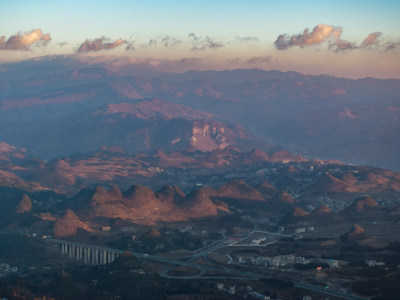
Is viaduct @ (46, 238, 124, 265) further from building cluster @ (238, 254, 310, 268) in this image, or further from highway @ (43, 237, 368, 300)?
building cluster @ (238, 254, 310, 268)

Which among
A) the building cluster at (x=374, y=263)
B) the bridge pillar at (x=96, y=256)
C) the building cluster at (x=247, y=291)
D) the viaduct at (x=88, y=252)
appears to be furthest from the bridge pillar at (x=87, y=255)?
the building cluster at (x=374, y=263)

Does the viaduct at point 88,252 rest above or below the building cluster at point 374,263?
below

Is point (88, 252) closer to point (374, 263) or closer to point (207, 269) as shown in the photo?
point (207, 269)

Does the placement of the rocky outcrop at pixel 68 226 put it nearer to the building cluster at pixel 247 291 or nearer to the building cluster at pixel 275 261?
the building cluster at pixel 275 261

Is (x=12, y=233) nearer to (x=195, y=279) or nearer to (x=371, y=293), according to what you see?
(x=195, y=279)

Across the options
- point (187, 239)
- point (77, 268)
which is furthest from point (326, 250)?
point (77, 268)

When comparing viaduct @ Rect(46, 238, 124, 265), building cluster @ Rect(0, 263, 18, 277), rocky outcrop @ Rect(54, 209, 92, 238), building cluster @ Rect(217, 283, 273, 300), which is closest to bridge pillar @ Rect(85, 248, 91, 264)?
viaduct @ Rect(46, 238, 124, 265)

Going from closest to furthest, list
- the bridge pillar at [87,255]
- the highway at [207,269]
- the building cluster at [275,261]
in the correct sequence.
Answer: the highway at [207,269] → the building cluster at [275,261] → the bridge pillar at [87,255]

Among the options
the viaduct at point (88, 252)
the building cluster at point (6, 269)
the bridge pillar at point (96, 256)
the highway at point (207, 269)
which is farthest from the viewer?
the viaduct at point (88, 252)
